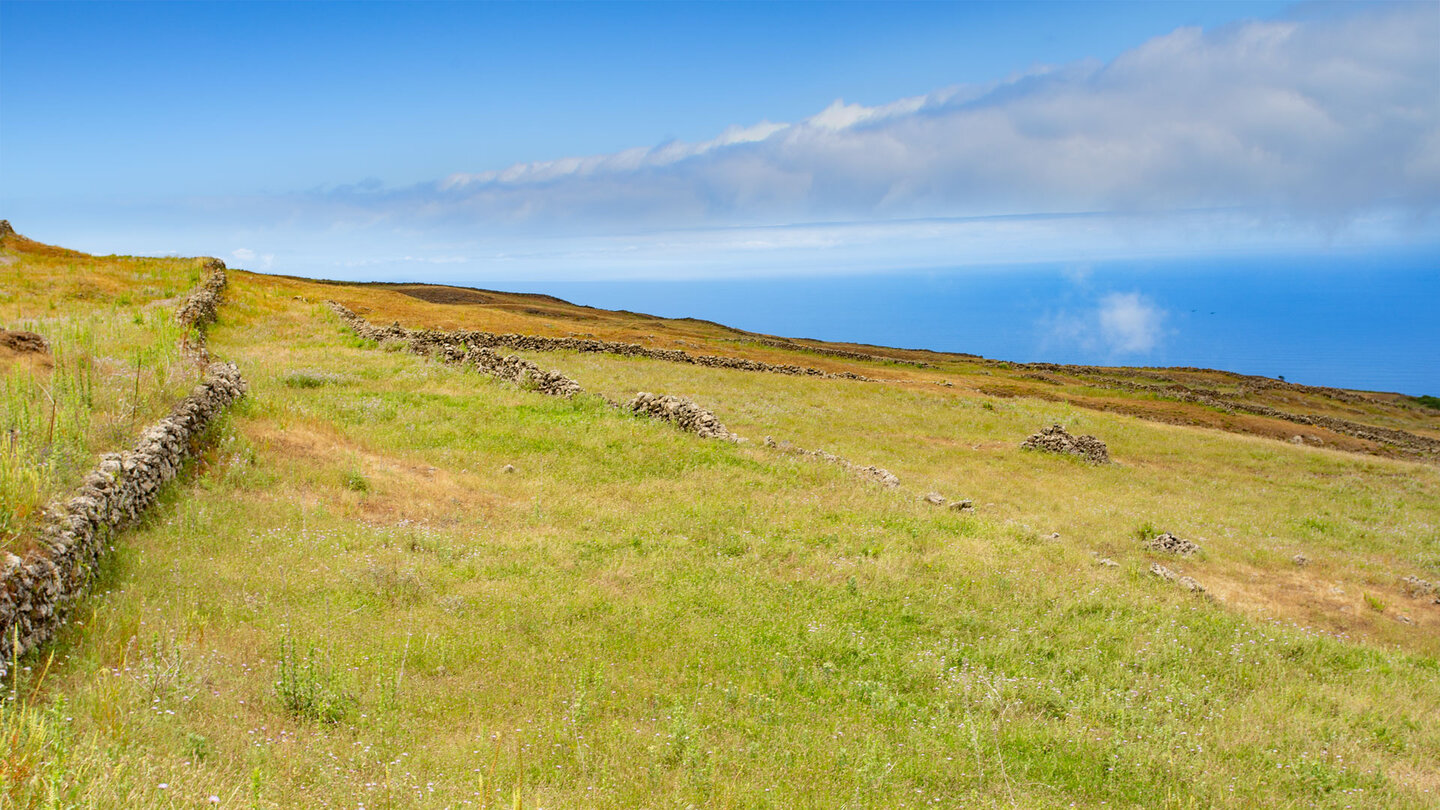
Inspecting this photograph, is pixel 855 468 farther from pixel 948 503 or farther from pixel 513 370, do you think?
pixel 513 370

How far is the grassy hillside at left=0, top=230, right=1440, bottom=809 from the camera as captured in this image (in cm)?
699

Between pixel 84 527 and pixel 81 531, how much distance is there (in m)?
0.12

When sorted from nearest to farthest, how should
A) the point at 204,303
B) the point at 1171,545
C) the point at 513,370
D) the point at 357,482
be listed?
the point at 357,482 → the point at 1171,545 → the point at 513,370 → the point at 204,303

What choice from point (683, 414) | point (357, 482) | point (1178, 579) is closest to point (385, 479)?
point (357, 482)

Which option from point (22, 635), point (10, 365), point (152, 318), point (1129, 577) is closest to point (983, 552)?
point (1129, 577)

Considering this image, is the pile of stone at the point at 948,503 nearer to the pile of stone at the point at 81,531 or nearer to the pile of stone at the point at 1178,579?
the pile of stone at the point at 1178,579

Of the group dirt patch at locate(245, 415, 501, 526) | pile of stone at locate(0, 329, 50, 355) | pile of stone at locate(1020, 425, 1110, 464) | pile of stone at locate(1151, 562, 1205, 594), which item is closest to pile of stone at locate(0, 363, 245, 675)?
dirt patch at locate(245, 415, 501, 526)

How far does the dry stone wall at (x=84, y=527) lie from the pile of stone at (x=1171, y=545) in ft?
66.8

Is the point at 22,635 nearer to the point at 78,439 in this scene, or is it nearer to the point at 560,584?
the point at 78,439

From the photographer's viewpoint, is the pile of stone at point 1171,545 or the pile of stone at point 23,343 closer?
the pile of stone at point 23,343

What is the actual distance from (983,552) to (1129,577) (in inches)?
113

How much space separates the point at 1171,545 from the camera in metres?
18.5

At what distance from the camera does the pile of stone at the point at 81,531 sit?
7.19 m

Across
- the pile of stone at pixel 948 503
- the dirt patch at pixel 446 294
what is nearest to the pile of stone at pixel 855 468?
the pile of stone at pixel 948 503
